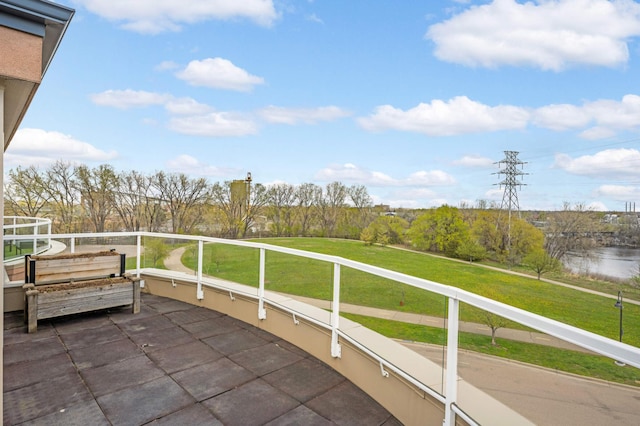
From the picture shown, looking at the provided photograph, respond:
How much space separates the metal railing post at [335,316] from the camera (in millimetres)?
2986

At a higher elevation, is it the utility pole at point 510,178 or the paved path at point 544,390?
the utility pole at point 510,178

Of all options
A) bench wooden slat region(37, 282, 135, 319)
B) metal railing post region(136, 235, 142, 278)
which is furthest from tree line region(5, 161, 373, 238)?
bench wooden slat region(37, 282, 135, 319)

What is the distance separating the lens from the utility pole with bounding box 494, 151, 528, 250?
151 ft

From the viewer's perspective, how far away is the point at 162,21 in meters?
16.1

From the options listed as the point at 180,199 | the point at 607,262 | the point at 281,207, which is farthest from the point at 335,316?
the point at 607,262

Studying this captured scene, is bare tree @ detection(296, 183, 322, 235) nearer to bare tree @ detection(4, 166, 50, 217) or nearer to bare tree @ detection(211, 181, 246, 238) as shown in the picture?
bare tree @ detection(211, 181, 246, 238)

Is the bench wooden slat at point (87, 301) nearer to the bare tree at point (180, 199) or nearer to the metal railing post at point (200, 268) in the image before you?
the metal railing post at point (200, 268)

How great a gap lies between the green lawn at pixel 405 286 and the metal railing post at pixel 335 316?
5cm

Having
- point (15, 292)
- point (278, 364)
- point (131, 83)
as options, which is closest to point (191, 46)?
point (131, 83)

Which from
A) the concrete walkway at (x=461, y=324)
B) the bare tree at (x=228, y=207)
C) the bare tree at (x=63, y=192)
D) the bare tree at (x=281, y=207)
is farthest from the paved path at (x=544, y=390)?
the bare tree at (x=281, y=207)

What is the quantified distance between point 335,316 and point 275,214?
35516 millimetres

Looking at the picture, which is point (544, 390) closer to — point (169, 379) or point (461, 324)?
point (461, 324)

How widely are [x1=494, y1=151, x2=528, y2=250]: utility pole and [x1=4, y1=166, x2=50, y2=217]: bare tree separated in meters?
49.8

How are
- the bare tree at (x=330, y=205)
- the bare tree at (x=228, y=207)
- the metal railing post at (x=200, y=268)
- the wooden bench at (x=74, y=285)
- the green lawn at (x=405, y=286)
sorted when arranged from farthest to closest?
the bare tree at (x=330, y=205)
the bare tree at (x=228, y=207)
the metal railing post at (x=200, y=268)
the wooden bench at (x=74, y=285)
the green lawn at (x=405, y=286)
